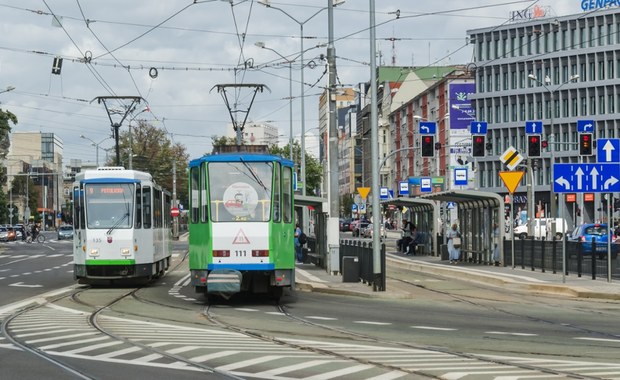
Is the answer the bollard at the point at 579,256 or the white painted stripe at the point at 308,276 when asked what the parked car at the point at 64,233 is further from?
the bollard at the point at 579,256

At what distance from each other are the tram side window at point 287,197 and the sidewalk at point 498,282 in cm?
370

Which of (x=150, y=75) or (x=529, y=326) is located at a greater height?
(x=150, y=75)

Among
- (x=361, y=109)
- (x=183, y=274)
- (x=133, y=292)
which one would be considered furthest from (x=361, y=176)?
(x=133, y=292)

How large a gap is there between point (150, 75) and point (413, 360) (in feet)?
93.2

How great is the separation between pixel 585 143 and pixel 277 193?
71.1ft

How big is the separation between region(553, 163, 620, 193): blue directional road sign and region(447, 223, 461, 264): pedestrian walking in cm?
1540

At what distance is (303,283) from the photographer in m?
31.0

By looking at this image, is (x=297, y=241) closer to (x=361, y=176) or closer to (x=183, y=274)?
(x=183, y=274)

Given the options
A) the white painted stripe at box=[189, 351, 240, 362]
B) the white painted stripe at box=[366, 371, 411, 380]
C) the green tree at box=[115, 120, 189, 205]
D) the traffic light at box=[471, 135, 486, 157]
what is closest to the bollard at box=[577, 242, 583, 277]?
the traffic light at box=[471, 135, 486, 157]

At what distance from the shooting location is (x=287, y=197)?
80.8ft

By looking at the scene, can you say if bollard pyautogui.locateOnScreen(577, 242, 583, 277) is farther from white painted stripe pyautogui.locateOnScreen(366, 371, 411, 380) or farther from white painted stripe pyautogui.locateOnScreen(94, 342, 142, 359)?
white painted stripe pyautogui.locateOnScreen(366, 371, 411, 380)

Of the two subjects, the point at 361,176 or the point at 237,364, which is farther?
the point at 361,176

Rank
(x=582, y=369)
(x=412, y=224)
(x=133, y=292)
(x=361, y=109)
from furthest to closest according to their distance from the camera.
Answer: (x=361, y=109), (x=412, y=224), (x=133, y=292), (x=582, y=369)

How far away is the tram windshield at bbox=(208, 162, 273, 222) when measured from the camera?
78.9ft
